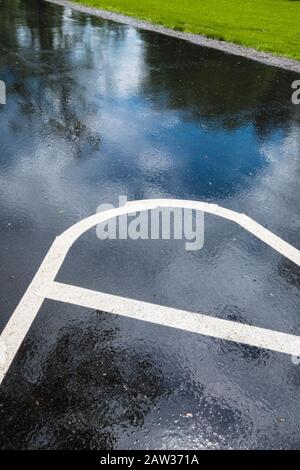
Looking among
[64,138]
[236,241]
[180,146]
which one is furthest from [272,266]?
[64,138]

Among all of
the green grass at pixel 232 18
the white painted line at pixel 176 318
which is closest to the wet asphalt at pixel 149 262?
the white painted line at pixel 176 318

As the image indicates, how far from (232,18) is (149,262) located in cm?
2092

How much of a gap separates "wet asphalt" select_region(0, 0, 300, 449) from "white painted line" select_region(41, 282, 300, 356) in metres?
0.09

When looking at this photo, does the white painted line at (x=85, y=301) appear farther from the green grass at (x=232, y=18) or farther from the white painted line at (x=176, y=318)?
the green grass at (x=232, y=18)

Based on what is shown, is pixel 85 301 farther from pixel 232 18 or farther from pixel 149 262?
pixel 232 18

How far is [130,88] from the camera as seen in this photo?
11336mm

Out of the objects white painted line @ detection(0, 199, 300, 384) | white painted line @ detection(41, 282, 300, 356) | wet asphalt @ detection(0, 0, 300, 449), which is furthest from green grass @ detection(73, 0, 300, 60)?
white painted line @ detection(41, 282, 300, 356)

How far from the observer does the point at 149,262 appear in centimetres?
529

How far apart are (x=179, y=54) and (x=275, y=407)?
1361 centimetres

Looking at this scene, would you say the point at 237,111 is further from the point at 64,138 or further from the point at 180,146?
the point at 64,138

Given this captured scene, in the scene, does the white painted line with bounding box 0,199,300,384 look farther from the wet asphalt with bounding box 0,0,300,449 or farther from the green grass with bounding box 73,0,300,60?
the green grass with bounding box 73,0,300,60

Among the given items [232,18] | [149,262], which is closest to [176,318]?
[149,262]

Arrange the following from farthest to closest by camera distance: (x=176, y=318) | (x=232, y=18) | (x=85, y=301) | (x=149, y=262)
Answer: (x=232, y=18) < (x=149, y=262) < (x=85, y=301) < (x=176, y=318)

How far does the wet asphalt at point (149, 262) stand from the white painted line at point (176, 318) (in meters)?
0.09
